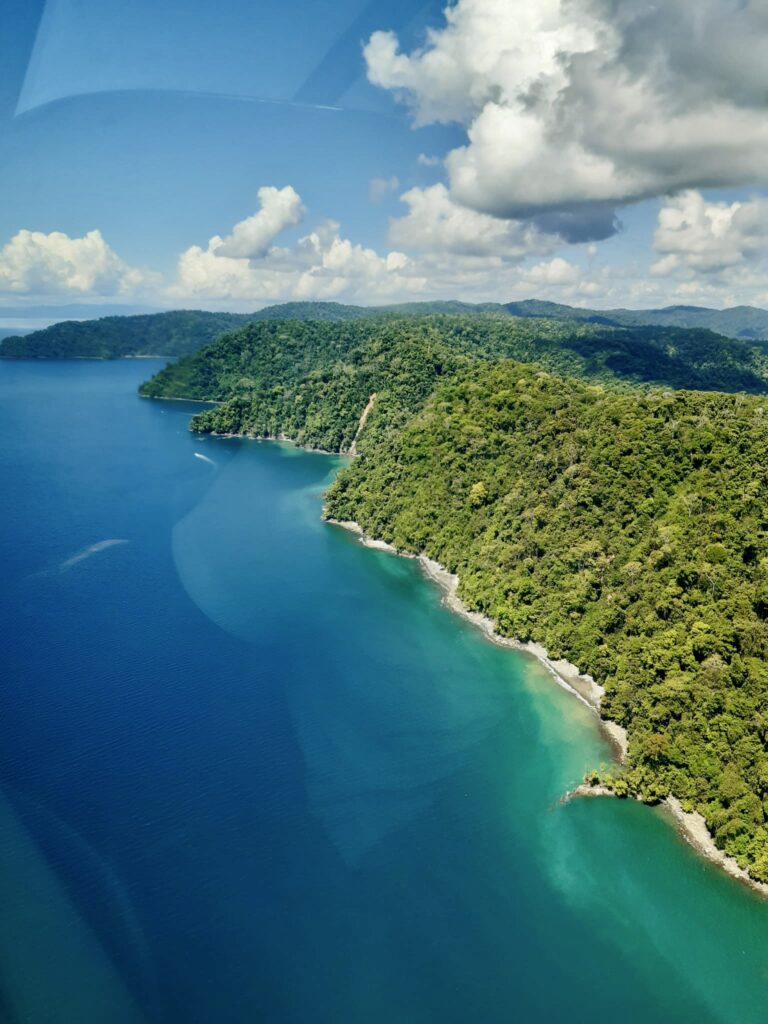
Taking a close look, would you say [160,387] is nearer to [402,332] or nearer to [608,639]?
[402,332]

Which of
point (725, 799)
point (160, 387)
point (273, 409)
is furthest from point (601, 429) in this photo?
point (160, 387)

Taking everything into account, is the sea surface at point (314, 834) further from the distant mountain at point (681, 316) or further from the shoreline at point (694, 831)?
the distant mountain at point (681, 316)

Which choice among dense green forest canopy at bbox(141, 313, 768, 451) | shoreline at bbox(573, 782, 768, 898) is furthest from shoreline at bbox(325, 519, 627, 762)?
dense green forest canopy at bbox(141, 313, 768, 451)

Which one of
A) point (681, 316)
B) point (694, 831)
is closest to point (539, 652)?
point (694, 831)

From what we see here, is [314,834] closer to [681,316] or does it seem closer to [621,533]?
[621,533]

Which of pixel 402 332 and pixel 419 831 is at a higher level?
pixel 402 332

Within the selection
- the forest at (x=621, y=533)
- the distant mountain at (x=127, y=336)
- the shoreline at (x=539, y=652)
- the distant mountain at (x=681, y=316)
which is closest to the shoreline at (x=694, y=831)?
the forest at (x=621, y=533)
